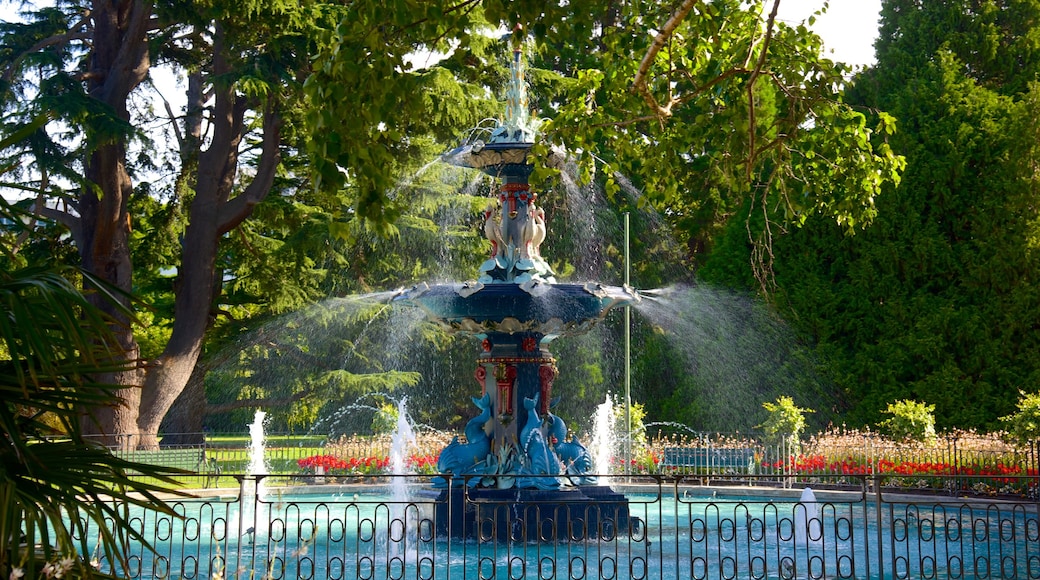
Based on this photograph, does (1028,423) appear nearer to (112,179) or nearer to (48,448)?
(48,448)

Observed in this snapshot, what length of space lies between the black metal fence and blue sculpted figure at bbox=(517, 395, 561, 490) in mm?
333

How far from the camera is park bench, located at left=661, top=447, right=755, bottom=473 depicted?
21.1 m

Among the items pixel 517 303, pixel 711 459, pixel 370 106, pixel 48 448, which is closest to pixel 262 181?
pixel 711 459

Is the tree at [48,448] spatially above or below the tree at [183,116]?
below

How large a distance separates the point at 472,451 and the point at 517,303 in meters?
1.99

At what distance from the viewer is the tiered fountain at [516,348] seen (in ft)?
41.7

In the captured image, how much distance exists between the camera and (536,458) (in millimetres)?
12953

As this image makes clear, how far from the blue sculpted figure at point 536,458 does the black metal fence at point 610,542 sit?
13.1 inches

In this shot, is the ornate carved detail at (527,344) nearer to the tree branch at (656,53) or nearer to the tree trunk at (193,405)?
the tree branch at (656,53)

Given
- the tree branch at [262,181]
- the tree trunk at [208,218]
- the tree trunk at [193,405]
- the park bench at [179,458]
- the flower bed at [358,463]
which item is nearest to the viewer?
the flower bed at [358,463]

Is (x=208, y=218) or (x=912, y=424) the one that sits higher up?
(x=208, y=218)

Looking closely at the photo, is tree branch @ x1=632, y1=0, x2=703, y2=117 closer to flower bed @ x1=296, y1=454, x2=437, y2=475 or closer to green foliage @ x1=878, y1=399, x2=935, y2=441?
flower bed @ x1=296, y1=454, x2=437, y2=475

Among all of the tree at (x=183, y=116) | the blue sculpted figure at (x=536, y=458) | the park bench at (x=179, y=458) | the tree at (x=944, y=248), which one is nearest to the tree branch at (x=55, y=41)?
the tree at (x=183, y=116)

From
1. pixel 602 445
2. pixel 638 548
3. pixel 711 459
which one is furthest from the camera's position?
pixel 711 459
